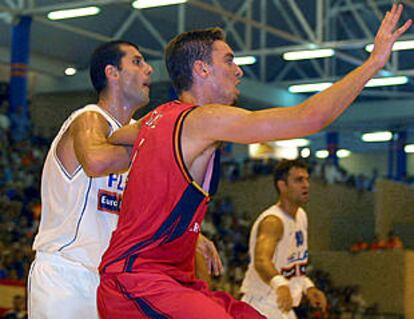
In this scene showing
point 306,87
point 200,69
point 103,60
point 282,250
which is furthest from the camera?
point 306,87

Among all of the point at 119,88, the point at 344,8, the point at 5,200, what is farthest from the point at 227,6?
the point at 119,88

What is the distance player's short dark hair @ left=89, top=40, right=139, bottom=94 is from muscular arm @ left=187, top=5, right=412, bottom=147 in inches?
68.3

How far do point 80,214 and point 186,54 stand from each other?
4.29ft

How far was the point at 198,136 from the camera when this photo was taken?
400cm

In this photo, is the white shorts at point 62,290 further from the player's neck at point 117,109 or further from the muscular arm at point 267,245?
the muscular arm at point 267,245

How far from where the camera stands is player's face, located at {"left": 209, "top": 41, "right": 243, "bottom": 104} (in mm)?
4332

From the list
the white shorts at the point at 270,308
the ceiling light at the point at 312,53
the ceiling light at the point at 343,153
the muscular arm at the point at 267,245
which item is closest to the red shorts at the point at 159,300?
the muscular arm at the point at 267,245

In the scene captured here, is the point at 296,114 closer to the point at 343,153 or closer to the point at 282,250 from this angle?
the point at 282,250

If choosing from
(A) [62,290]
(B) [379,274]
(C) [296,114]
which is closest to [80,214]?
(A) [62,290]

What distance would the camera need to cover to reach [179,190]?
4.02 m

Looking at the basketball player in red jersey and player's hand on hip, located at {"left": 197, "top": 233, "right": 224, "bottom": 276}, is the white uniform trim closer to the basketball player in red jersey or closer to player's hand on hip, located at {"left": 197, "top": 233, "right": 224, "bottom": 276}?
player's hand on hip, located at {"left": 197, "top": 233, "right": 224, "bottom": 276}

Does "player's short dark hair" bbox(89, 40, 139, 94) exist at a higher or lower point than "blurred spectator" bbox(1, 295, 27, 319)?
higher

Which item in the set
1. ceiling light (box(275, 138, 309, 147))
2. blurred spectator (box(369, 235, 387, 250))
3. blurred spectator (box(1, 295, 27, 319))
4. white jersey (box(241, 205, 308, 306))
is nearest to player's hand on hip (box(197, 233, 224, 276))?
white jersey (box(241, 205, 308, 306))

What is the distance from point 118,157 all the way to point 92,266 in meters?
0.90
